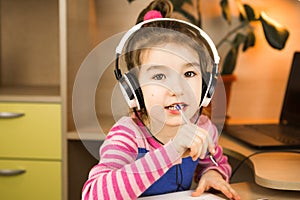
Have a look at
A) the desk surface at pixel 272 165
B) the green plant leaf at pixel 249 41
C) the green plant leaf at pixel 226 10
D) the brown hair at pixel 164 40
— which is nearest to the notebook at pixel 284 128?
the desk surface at pixel 272 165

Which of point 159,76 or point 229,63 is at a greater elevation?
point 159,76

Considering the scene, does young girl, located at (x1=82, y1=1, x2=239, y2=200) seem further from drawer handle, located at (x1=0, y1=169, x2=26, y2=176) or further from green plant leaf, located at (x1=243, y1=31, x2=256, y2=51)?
green plant leaf, located at (x1=243, y1=31, x2=256, y2=51)

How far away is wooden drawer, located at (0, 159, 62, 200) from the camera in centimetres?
165

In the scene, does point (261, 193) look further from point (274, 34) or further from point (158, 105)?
point (274, 34)

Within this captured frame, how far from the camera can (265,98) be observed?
1.97 meters

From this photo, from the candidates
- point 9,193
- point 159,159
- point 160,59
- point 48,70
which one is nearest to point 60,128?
point 9,193

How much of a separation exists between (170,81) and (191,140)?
0.11m

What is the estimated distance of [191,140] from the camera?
2.15ft

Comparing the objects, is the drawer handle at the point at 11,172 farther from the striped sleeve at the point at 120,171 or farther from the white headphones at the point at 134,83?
the white headphones at the point at 134,83

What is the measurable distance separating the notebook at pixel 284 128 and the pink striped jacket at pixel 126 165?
0.73 metres

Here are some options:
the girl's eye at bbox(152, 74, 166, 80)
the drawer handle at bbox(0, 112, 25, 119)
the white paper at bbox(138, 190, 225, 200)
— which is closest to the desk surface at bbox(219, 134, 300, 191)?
the white paper at bbox(138, 190, 225, 200)

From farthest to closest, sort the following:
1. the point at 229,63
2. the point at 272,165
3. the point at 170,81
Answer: the point at 229,63
the point at 272,165
the point at 170,81

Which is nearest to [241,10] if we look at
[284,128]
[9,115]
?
[284,128]

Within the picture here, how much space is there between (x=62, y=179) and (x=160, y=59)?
115 cm
